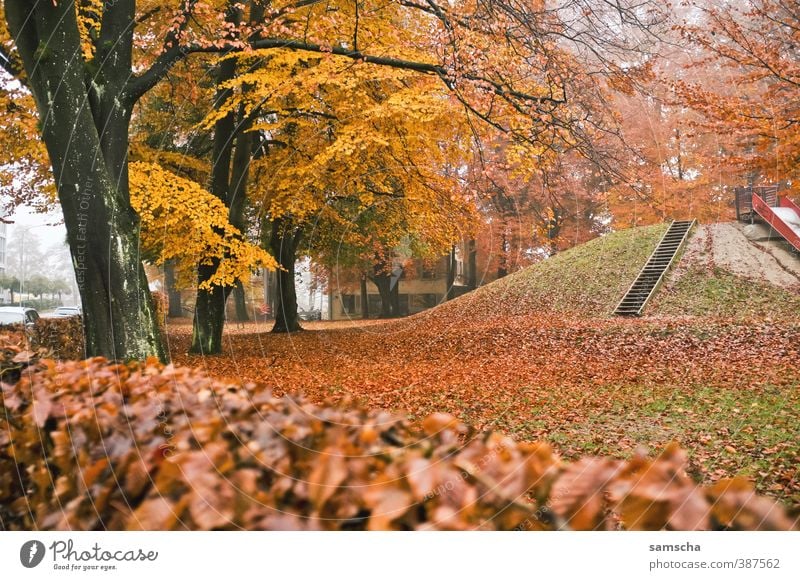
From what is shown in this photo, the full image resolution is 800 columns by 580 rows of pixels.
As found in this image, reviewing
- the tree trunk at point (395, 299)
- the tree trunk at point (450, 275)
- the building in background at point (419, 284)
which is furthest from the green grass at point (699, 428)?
the tree trunk at point (395, 299)

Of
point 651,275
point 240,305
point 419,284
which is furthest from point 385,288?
point 651,275

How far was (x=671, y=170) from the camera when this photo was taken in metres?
5.88

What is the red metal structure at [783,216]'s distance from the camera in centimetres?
646

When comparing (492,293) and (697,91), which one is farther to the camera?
(492,293)

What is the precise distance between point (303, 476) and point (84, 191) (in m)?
5.30

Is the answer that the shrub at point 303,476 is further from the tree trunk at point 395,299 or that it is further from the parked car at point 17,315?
the tree trunk at point 395,299

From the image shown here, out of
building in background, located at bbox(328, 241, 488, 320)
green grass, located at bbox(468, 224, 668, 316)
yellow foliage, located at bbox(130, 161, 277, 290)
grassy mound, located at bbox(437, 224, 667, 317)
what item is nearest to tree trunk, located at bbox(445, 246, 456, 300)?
building in background, located at bbox(328, 241, 488, 320)

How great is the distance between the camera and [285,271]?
52.4 feet

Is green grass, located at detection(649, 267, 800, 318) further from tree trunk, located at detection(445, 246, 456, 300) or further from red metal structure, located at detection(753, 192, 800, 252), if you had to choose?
tree trunk, located at detection(445, 246, 456, 300)

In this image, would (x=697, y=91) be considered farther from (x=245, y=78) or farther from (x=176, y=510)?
(x=245, y=78)

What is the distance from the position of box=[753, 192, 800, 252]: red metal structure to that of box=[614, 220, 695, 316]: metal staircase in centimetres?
278

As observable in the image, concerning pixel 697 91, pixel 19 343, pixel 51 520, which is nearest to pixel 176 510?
pixel 51 520

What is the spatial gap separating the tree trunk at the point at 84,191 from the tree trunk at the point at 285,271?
8.64 m
